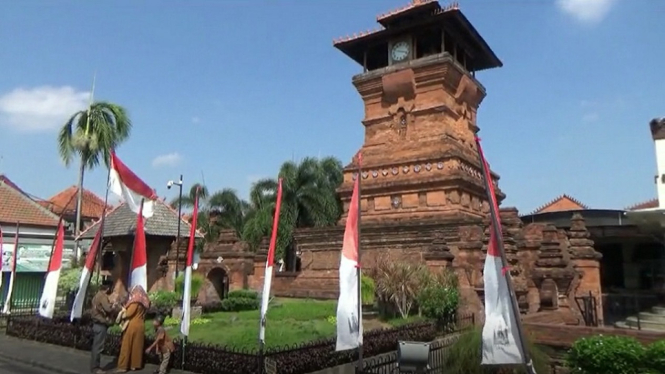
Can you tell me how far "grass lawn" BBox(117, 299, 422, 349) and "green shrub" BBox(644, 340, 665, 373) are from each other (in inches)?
247

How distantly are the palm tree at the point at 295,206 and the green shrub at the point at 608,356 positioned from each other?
24.6m

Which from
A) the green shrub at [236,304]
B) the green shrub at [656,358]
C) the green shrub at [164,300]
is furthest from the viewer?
the green shrub at [236,304]

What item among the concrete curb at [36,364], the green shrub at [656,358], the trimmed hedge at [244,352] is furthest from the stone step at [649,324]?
the concrete curb at [36,364]

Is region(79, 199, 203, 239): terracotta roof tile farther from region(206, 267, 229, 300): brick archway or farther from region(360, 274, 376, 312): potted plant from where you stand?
region(360, 274, 376, 312): potted plant

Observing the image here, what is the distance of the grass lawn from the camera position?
11284 mm

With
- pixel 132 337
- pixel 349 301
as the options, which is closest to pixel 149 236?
pixel 132 337

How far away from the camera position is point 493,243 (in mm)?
5754

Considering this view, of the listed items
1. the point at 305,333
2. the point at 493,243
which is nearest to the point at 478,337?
the point at 493,243

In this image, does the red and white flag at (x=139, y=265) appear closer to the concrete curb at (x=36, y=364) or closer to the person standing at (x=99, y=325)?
the person standing at (x=99, y=325)

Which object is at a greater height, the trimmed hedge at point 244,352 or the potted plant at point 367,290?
the potted plant at point 367,290

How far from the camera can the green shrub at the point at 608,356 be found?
6449mm

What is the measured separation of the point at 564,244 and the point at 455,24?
1548cm

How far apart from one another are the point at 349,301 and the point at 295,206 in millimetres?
24719

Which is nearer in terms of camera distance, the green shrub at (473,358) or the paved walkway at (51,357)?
the green shrub at (473,358)
